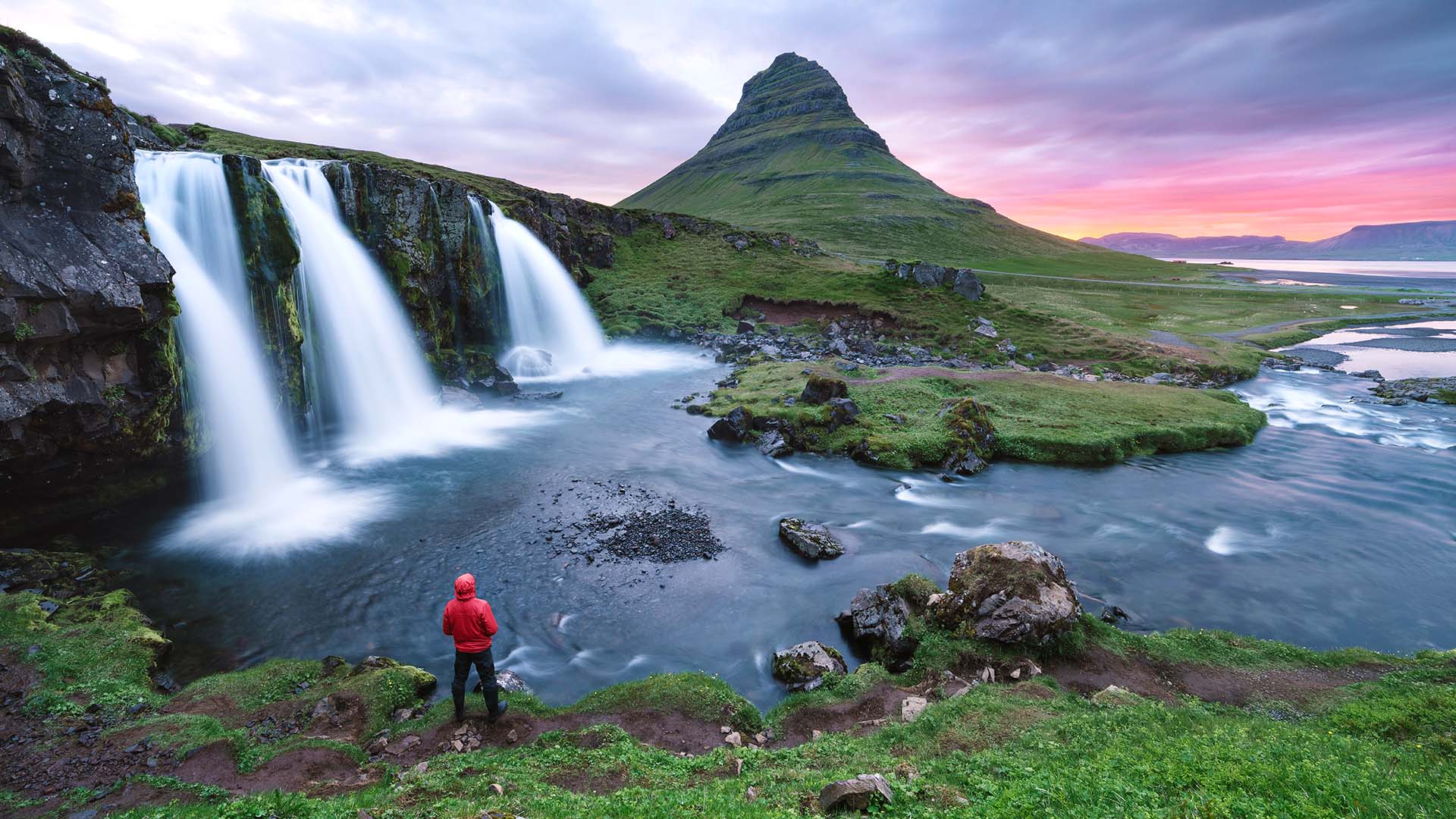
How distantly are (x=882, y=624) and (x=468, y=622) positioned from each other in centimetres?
1092

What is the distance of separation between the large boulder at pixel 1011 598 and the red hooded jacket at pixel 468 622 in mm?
11665

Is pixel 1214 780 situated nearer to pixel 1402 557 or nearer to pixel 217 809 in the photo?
pixel 217 809

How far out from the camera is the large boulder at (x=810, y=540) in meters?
22.6

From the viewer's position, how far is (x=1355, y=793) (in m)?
7.27

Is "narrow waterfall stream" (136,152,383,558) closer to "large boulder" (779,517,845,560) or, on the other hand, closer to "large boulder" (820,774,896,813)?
"large boulder" (779,517,845,560)

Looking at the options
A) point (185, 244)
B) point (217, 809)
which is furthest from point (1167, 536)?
point (185, 244)

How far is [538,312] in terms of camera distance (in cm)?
6272

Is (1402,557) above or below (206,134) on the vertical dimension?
below

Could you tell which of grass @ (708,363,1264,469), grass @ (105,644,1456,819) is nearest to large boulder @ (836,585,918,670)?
grass @ (105,644,1456,819)

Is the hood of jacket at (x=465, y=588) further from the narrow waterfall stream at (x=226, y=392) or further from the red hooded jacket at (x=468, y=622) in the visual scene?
the narrow waterfall stream at (x=226, y=392)

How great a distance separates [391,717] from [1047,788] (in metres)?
13.2

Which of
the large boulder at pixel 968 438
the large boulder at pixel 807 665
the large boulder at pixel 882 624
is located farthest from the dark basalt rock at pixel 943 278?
the large boulder at pixel 807 665

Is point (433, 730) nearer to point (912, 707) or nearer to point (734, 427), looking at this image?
point (912, 707)

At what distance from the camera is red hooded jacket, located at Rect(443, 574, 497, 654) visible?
13141 millimetres
